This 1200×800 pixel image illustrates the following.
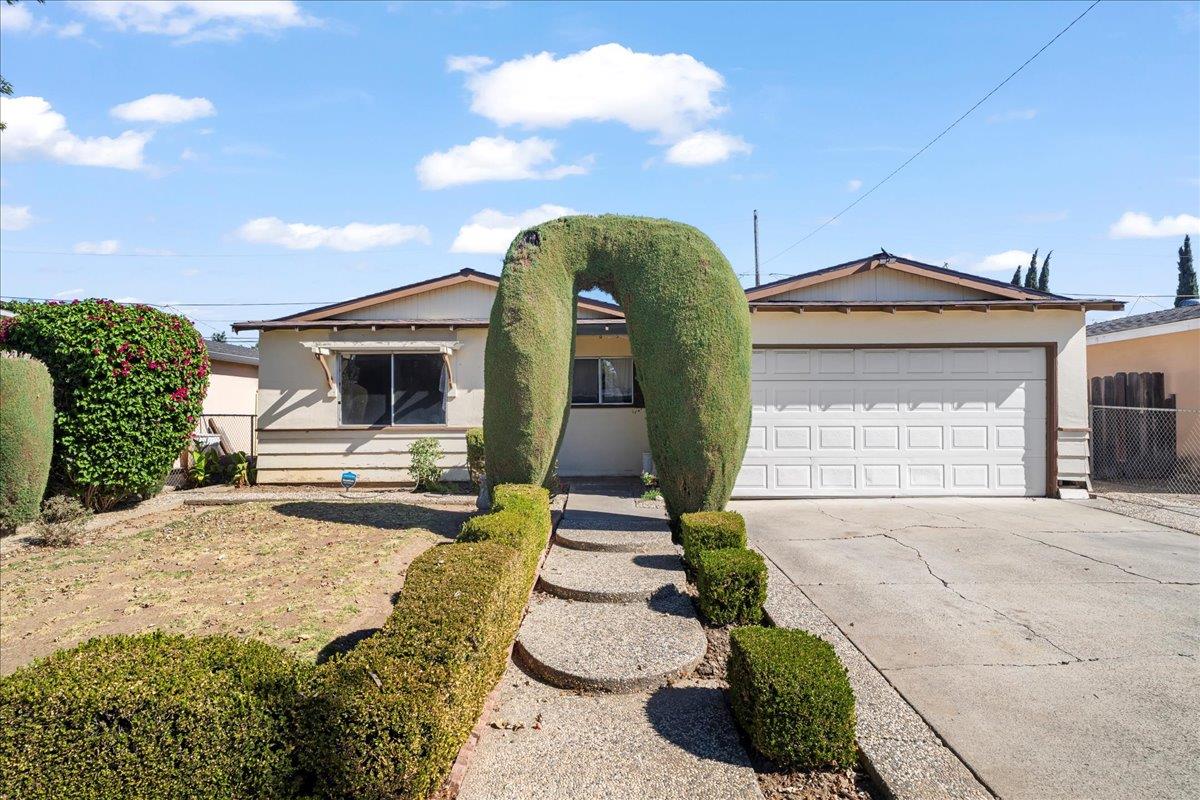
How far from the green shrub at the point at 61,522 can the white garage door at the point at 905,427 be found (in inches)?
340

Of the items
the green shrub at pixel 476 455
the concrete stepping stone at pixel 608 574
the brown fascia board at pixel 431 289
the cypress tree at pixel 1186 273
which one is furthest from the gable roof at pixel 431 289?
the cypress tree at pixel 1186 273

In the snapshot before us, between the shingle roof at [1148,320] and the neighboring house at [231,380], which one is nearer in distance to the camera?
the shingle roof at [1148,320]

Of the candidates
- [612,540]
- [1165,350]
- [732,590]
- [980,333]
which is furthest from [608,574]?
[1165,350]

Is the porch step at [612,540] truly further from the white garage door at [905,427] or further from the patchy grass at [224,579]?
the white garage door at [905,427]

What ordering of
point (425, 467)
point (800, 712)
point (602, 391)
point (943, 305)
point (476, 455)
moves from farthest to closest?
1. point (602, 391)
2. point (425, 467)
3. point (476, 455)
4. point (943, 305)
5. point (800, 712)

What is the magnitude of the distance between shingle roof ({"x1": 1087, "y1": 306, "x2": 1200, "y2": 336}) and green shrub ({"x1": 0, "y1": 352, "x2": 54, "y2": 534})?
1774 centimetres

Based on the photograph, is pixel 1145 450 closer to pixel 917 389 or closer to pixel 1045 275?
pixel 917 389

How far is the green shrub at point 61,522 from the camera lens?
7109 millimetres

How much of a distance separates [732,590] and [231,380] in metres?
17.2

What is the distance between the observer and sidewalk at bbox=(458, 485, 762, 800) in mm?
2889

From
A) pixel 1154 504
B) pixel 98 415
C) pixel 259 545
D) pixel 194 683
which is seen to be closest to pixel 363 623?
pixel 194 683

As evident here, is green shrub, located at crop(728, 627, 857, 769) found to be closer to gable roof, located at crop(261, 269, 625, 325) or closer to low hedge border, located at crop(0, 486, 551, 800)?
low hedge border, located at crop(0, 486, 551, 800)

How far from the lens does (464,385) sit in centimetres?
1134

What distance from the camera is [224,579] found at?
5777mm
